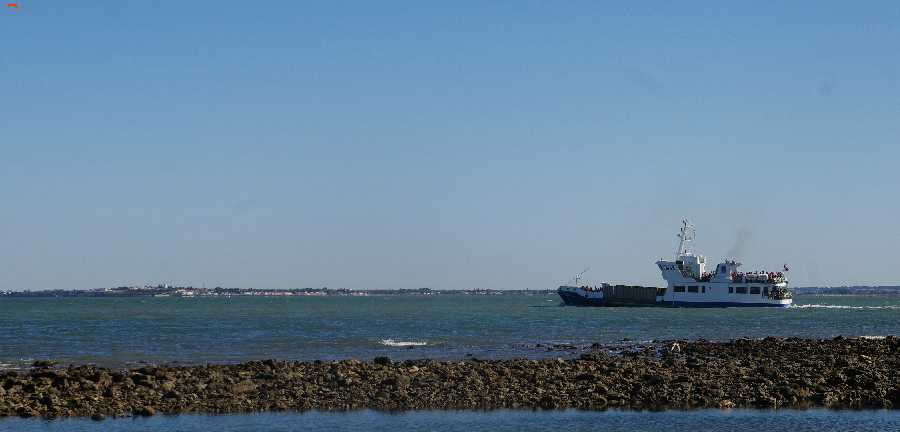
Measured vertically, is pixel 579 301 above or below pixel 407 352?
above

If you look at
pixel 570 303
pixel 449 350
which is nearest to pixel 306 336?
pixel 449 350

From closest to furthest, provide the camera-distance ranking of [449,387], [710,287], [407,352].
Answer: [449,387] < [407,352] < [710,287]

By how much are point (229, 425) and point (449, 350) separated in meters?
22.1

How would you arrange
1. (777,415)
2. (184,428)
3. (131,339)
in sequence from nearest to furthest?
(184,428), (777,415), (131,339)

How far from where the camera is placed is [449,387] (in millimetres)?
25219

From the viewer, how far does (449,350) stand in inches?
1650

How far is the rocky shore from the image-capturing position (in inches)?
905

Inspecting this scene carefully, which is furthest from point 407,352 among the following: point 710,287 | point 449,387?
point 710,287

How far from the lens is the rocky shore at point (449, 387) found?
22984 mm

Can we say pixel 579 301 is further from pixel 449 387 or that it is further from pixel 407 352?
pixel 449 387

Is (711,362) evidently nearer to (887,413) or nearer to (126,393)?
(887,413)

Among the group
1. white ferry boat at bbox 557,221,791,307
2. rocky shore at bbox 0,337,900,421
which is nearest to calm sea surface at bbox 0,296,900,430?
rocky shore at bbox 0,337,900,421

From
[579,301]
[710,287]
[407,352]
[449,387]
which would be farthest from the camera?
[579,301]

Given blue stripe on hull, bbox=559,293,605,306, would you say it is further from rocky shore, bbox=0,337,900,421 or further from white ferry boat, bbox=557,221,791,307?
rocky shore, bbox=0,337,900,421
